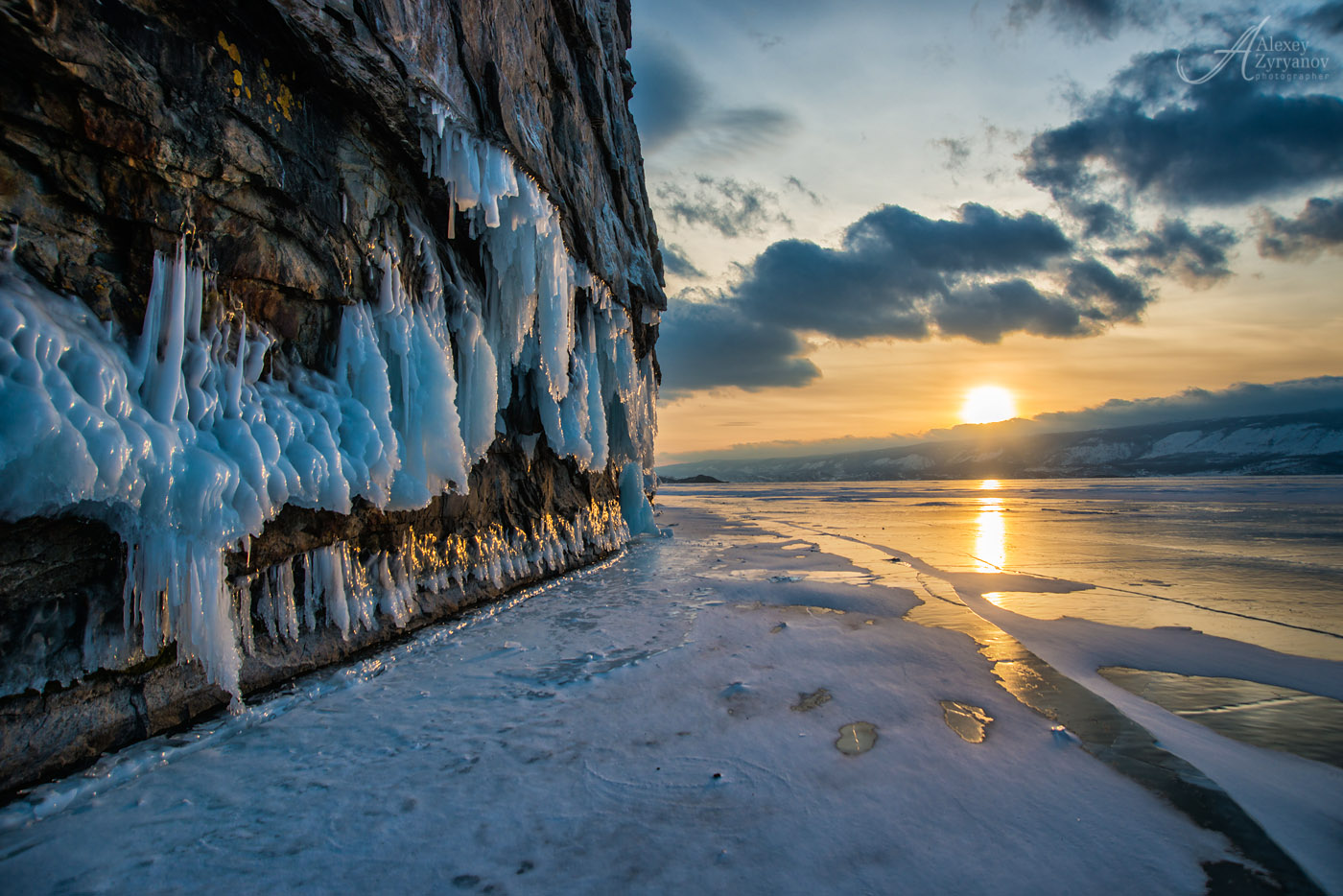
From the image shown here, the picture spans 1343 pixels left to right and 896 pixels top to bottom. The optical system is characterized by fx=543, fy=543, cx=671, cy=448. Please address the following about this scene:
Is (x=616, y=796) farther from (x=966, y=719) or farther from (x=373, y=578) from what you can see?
(x=373, y=578)

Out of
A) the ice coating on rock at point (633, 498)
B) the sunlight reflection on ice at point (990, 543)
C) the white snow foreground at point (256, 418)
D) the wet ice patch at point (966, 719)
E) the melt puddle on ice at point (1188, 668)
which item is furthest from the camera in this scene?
the ice coating on rock at point (633, 498)

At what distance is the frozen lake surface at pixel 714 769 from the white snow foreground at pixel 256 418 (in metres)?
0.80

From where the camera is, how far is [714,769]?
283 centimetres

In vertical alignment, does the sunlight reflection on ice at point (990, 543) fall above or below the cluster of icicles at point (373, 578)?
below

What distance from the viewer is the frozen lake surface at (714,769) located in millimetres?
2133

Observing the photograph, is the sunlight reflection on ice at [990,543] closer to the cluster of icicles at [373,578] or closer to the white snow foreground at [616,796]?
the white snow foreground at [616,796]

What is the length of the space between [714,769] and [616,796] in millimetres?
539

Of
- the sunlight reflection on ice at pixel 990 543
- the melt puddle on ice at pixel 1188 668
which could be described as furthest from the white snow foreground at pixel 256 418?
the sunlight reflection on ice at pixel 990 543

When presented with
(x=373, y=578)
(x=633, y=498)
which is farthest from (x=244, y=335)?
(x=633, y=498)

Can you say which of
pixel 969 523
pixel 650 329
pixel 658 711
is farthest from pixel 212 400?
pixel 969 523

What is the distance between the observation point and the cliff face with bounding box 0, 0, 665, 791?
2.84 metres

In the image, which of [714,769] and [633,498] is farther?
[633,498]

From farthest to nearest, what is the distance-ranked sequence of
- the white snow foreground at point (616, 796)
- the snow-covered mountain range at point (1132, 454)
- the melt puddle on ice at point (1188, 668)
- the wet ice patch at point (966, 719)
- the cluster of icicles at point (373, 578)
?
the snow-covered mountain range at point (1132, 454)
the cluster of icicles at point (373, 578)
the wet ice patch at point (966, 719)
the melt puddle on ice at point (1188, 668)
the white snow foreground at point (616, 796)

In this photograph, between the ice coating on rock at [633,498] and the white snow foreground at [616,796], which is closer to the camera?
the white snow foreground at [616,796]
